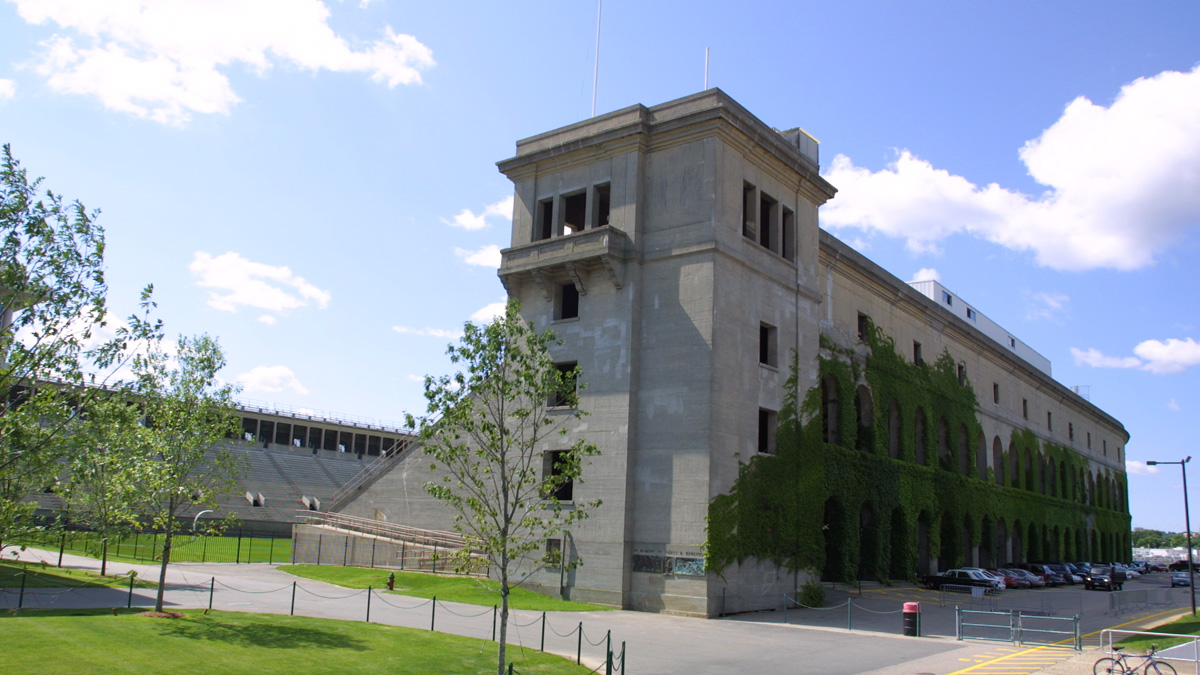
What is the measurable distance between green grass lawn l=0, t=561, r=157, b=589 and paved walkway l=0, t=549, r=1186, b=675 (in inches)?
35.1

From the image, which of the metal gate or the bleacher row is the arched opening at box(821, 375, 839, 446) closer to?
the metal gate

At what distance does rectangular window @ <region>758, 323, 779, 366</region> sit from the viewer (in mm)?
38531

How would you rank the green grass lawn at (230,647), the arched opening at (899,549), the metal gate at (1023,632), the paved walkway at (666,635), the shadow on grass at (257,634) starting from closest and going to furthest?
the green grass lawn at (230,647), the shadow on grass at (257,634), the paved walkway at (666,635), the metal gate at (1023,632), the arched opening at (899,549)

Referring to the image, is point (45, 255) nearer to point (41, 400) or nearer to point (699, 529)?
point (41, 400)

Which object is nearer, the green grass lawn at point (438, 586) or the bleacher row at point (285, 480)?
the green grass lawn at point (438, 586)

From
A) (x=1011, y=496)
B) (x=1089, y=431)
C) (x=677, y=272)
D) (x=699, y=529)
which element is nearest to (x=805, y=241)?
(x=677, y=272)

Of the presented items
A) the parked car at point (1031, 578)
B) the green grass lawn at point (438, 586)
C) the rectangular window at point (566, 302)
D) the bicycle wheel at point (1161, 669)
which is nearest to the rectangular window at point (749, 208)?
the rectangular window at point (566, 302)

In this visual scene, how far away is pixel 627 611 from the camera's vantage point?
33312mm

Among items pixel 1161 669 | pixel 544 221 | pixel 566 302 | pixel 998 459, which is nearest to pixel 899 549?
pixel 998 459

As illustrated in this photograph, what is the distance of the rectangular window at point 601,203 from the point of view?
38969 millimetres

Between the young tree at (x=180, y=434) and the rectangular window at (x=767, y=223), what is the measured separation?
2439 cm

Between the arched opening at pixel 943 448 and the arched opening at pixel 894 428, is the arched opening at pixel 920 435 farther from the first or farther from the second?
the arched opening at pixel 894 428

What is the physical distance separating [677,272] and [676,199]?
3.29 meters

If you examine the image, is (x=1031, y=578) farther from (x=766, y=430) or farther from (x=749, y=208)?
(x=749, y=208)
